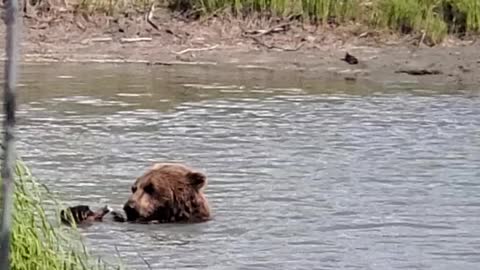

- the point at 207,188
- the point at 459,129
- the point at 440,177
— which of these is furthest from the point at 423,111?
the point at 207,188

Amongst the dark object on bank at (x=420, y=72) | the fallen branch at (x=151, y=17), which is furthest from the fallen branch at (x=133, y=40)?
the dark object on bank at (x=420, y=72)

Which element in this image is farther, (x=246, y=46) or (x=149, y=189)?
(x=246, y=46)

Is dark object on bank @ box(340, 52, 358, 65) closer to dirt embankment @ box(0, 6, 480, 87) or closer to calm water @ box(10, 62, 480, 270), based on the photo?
dirt embankment @ box(0, 6, 480, 87)

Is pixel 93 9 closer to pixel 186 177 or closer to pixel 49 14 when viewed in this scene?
pixel 49 14

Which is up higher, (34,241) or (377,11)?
(34,241)

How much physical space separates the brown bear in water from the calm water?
12 centimetres

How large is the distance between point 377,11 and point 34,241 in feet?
39.3

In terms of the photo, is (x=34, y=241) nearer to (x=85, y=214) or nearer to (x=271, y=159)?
(x=85, y=214)

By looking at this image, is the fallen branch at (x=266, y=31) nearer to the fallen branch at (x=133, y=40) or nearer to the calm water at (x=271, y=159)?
the fallen branch at (x=133, y=40)

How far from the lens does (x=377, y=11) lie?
16.3 meters

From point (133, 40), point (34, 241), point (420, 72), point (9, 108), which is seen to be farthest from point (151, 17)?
point (9, 108)

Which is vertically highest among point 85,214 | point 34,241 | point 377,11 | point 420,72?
point 34,241

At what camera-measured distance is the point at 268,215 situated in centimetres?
764

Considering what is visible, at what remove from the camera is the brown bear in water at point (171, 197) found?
24.0 ft
